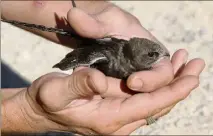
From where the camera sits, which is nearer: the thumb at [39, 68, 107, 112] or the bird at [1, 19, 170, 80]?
the thumb at [39, 68, 107, 112]

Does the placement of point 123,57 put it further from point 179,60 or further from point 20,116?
point 20,116

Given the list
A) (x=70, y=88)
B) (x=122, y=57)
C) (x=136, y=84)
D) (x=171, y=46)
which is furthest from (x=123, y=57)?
(x=171, y=46)

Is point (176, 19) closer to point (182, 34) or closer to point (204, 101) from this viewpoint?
point (182, 34)

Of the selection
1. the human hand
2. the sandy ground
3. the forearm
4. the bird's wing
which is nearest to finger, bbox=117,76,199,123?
the human hand

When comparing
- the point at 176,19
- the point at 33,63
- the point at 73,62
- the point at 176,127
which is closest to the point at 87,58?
the point at 73,62

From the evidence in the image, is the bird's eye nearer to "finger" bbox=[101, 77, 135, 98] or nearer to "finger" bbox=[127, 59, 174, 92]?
"finger" bbox=[127, 59, 174, 92]

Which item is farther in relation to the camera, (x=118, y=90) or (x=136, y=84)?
(x=118, y=90)

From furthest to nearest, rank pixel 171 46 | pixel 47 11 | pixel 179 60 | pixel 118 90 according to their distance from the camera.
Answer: pixel 171 46 < pixel 47 11 < pixel 179 60 < pixel 118 90
